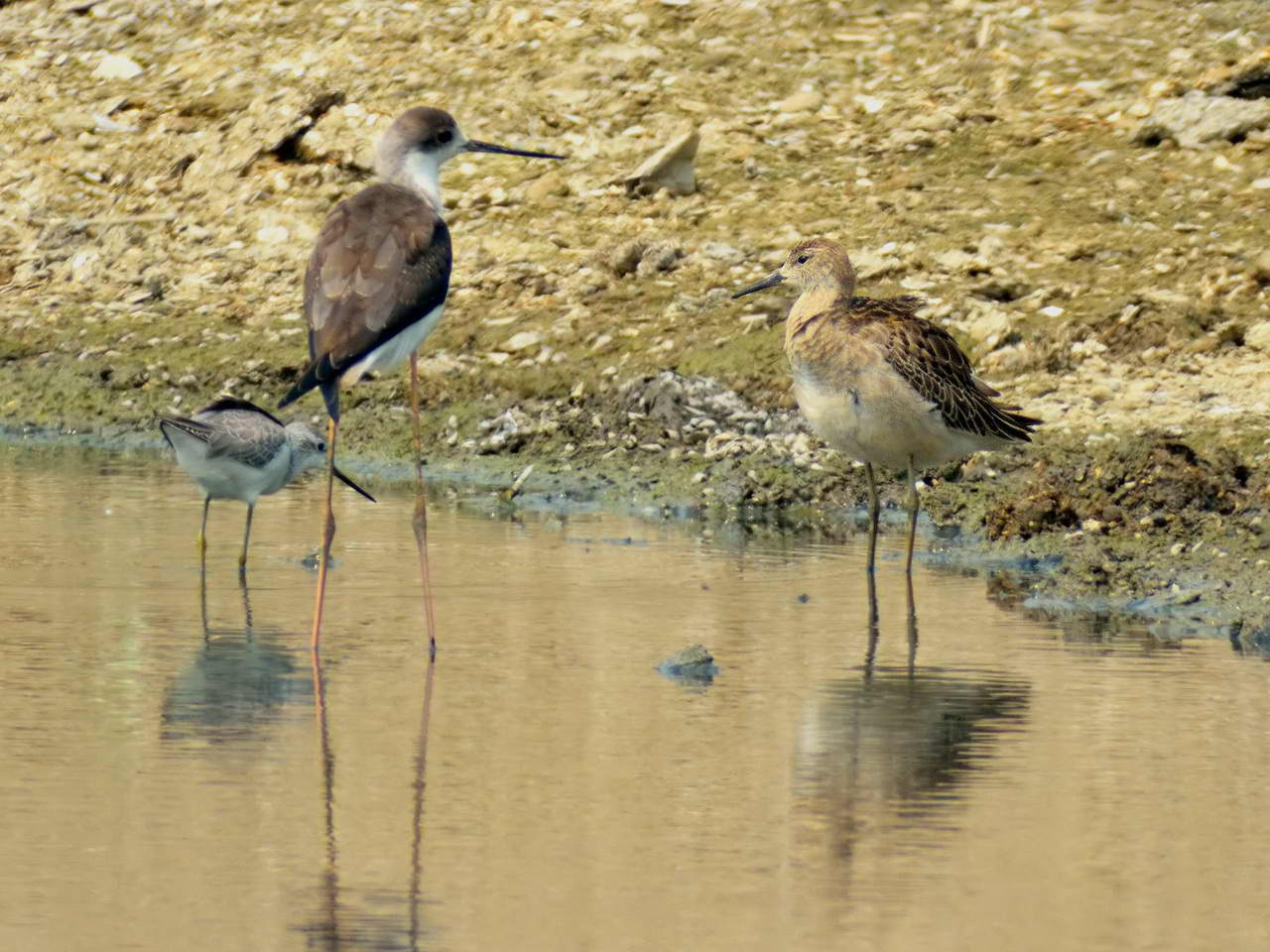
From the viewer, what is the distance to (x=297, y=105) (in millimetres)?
16734

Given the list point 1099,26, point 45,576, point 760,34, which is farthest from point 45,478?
point 1099,26

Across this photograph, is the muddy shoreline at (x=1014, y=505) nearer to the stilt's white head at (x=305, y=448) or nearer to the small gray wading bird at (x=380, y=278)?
the stilt's white head at (x=305, y=448)

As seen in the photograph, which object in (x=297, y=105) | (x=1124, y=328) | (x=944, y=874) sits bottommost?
(x=944, y=874)

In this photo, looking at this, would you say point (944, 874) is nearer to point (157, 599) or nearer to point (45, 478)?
point (157, 599)

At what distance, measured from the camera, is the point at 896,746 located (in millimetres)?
6695

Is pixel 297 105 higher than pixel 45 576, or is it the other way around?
pixel 297 105

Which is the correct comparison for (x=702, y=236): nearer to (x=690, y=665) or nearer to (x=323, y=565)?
(x=323, y=565)

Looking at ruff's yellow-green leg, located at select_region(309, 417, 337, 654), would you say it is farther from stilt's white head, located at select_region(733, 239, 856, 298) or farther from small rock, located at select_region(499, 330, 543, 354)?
small rock, located at select_region(499, 330, 543, 354)

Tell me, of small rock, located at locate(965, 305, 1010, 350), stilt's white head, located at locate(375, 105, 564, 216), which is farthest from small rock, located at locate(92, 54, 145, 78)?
stilt's white head, located at locate(375, 105, 564, 216)

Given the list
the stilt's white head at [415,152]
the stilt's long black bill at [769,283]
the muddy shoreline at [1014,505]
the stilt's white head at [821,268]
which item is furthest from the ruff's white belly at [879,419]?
the stilt's white head at [415,152]

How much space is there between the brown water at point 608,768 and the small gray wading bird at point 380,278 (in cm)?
69

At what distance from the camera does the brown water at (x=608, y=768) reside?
507 cm

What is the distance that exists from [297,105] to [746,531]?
709 centimetres

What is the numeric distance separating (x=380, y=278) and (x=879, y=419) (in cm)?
252
